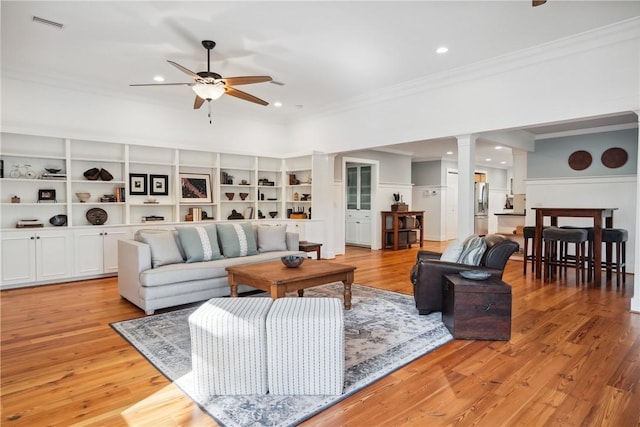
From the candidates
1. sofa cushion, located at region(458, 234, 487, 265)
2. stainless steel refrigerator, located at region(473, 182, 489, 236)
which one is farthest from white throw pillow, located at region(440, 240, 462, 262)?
stainless steel refrigerator, located at region(473, 182, 489, 236)

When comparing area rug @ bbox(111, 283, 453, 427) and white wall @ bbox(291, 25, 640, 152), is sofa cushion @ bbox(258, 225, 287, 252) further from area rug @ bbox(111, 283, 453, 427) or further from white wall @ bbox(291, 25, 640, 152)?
white wall @ bbox(291, 25, 640, 152)

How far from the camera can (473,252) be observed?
3.77 meters

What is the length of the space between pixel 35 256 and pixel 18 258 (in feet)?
0.59

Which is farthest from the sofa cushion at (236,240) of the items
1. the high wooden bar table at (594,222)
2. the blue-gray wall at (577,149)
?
the blue-gray wall at (577,149)

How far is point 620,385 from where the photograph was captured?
2414mm

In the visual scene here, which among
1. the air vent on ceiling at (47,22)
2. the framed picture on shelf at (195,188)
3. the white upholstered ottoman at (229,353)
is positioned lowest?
the white upholstered ottoman at (229,353)

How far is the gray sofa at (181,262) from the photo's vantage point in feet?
12.7

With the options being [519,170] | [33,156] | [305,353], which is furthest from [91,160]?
[519,170]

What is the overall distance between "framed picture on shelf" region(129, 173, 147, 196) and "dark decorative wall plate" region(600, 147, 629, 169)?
317 inches

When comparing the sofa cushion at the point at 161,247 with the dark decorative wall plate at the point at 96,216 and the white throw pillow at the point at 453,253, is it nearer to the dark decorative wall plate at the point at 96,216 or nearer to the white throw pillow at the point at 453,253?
the dark decorative wall plate at the point at 96,216

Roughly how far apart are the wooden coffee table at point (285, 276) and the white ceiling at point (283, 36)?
2505mm

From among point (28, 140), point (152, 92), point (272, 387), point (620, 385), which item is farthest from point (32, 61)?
point (620, 385)

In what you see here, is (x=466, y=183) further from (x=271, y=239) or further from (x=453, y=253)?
(x=271, y=239)

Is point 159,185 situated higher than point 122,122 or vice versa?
point 122,122
